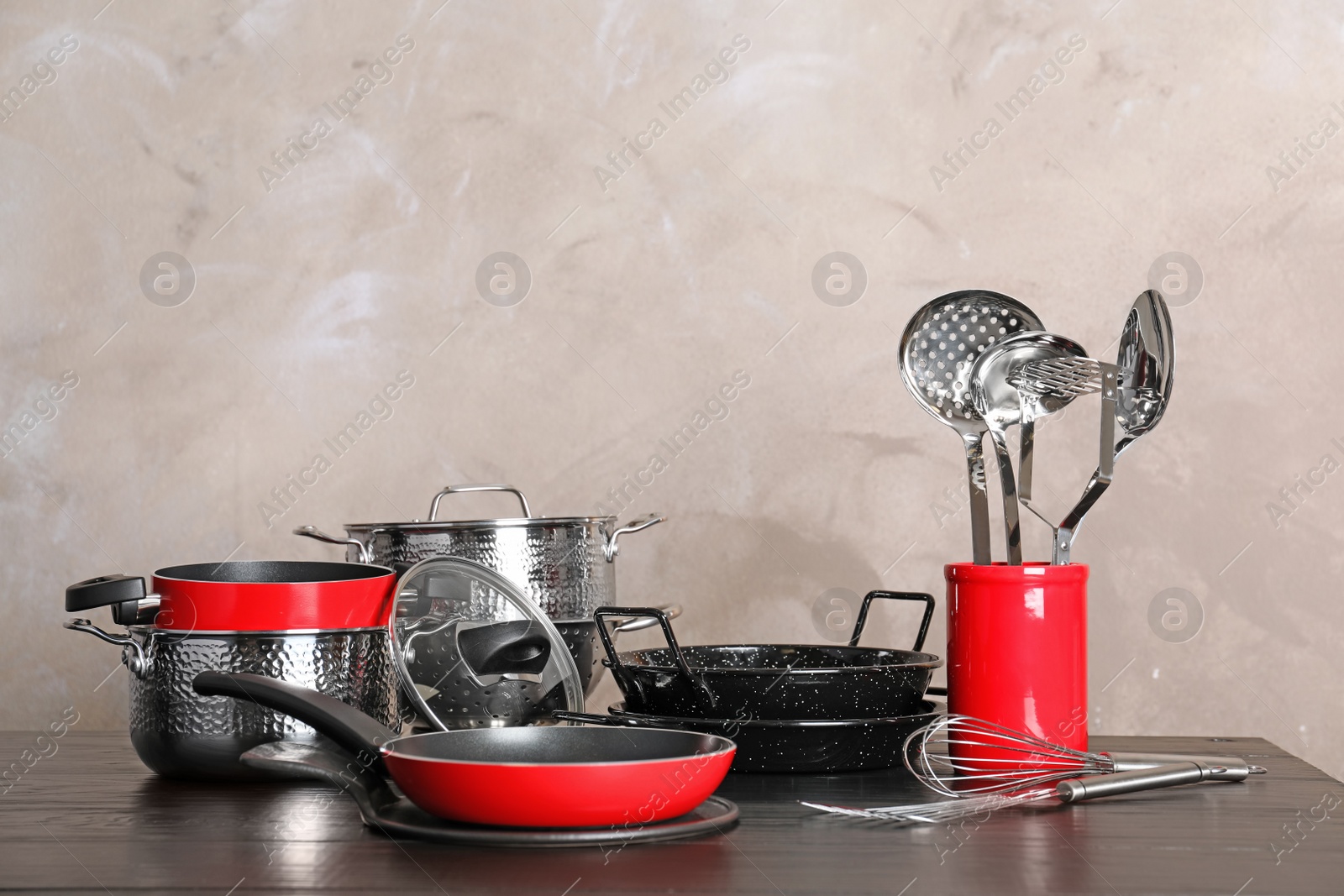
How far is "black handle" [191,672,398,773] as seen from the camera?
792 millimetres

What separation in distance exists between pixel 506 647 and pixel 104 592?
0.33m

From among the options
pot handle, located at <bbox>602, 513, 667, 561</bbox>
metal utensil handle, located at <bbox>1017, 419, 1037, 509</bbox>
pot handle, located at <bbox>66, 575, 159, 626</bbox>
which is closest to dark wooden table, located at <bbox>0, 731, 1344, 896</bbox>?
pot handle, located at <bbox>66, 575, 159, 626</bbox>

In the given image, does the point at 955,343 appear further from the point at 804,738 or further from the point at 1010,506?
the point at 804,738

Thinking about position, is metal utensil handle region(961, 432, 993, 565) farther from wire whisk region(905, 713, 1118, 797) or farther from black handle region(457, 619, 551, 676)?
black handle region(457, 619, 551, 676)

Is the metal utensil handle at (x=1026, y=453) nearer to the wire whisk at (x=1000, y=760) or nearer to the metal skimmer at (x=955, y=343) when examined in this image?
the metal skimmer at (x=955, y=343)

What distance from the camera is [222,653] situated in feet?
2.95

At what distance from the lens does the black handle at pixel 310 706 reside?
0.79 metres

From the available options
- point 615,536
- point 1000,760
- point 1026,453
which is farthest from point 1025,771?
point 615,536

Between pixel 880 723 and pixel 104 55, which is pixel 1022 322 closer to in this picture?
pixel 880 723

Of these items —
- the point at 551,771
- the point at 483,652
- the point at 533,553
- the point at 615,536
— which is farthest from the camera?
the point at 615,536

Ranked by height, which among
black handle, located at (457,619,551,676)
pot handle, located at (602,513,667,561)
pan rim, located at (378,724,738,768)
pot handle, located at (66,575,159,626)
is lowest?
pan rim, located at (378,724,738,768)

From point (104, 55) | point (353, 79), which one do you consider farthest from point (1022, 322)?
point (104, 55)

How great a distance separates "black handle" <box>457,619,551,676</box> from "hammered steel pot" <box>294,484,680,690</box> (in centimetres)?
5

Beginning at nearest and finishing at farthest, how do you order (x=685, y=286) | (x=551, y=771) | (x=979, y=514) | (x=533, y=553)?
(x=551, y=771) → (x=979, y=514) → (x=533, y=553) → (x=685, y=286)
